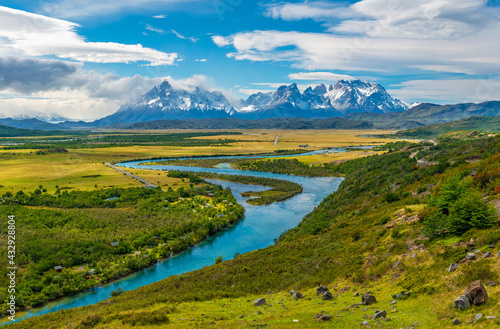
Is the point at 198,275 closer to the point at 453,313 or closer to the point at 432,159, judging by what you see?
the point at 453,313

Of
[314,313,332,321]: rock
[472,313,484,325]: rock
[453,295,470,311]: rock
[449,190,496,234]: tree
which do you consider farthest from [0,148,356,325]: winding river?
[472,313,484,325]: rock

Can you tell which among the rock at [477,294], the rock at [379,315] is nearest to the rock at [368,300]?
the rock at [379,315]

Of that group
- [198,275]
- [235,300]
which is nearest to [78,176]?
[198,275]

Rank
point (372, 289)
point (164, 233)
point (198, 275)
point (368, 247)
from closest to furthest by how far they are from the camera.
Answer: point (372, 289) < point (368, 247) < point (198, 275) < point (164, 233)

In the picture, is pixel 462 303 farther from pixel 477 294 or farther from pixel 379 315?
pixel 379 315

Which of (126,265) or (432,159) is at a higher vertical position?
(432,159)

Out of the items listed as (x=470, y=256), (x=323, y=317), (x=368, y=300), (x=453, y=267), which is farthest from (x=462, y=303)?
(x=323, y=317)

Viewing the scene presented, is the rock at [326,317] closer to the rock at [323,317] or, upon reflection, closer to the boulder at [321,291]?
the rock at [323,317]
